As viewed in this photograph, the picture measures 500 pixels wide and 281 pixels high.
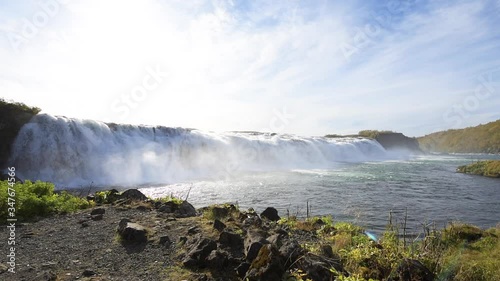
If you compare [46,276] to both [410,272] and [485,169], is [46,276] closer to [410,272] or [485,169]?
[410,272]

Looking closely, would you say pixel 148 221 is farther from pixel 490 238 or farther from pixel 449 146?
pixel 449 146

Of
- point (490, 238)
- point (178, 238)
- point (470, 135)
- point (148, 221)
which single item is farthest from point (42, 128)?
point (470, 135)

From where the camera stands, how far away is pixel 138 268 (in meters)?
5.60

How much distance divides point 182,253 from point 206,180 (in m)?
22.7

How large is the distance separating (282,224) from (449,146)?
186 meters

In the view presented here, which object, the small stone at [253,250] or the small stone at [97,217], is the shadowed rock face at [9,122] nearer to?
the small stone at [97,217]

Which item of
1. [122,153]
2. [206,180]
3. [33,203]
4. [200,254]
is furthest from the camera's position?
[122,153]

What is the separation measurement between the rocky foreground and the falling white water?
18296mm

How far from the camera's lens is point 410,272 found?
4844 mm

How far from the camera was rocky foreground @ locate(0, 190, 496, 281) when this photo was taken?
16.3 feet

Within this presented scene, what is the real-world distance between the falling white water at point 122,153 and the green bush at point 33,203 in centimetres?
1426

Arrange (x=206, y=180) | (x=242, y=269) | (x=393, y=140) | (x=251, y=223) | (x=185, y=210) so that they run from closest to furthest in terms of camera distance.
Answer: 1. (x=242, y=269)
2. (x=251, y=223)
3. (x=185, y=210)
4. (x=206, y=180)
5. (x=393, y=140)

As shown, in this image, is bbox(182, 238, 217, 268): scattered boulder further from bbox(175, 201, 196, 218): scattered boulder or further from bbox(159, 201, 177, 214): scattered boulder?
bbox(159, 201, 177, 214): scattered boulder
